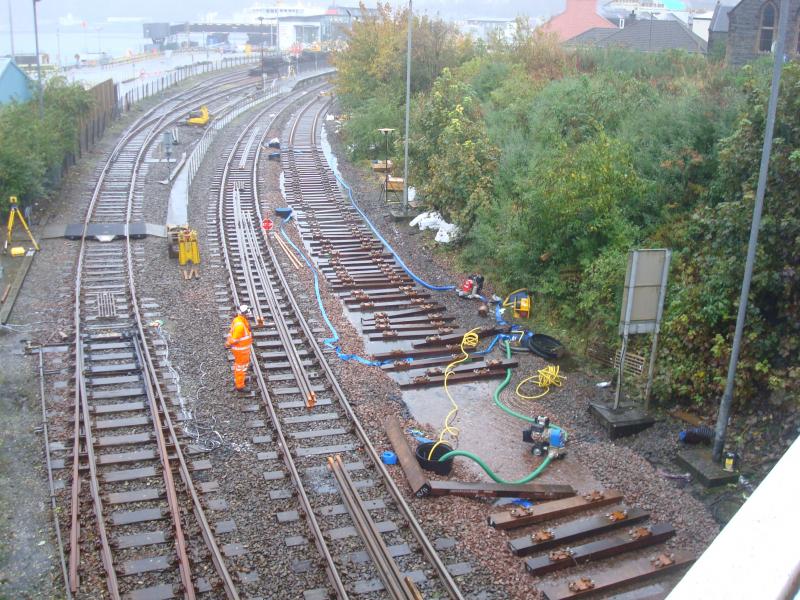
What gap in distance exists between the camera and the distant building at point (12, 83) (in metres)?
27.5

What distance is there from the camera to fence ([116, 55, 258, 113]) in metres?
40.1

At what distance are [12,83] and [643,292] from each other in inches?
1023

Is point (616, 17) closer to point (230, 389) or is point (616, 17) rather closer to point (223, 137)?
point (223, 137)

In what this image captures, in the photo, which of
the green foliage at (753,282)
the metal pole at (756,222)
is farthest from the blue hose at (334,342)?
the metal pole at (756,222)

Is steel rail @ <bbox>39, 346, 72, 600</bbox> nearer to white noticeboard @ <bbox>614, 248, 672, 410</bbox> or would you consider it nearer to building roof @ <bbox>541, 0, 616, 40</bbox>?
white noticeboard @ <bbox>614, 248, 672, 410</bbox>

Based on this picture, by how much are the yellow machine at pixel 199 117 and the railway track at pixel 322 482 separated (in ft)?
73.8

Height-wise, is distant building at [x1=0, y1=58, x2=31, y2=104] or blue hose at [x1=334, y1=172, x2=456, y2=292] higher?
distant building at [x1=0, y1=58, x2=31, y2=104]

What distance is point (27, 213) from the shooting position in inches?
778

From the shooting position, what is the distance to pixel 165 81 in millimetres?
52062

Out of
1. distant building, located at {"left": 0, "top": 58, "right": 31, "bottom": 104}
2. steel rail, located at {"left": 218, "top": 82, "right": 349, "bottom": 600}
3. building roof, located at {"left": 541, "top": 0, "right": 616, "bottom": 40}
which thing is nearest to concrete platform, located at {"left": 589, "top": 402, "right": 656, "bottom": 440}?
steel rail, located at {"left": 218, "top": 82, "right": 349, "bottom": 600}

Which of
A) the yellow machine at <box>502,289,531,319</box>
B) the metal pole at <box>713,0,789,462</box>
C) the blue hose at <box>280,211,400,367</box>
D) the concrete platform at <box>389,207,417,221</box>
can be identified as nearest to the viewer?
the metal pole at <box>713,0,789,462</box>

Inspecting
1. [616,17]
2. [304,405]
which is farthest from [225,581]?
[616,17]

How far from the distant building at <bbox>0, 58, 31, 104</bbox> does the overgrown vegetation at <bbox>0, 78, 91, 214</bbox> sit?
130 cm

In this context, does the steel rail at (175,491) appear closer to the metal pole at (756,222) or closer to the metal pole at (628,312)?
the metal pole at (628,312)
